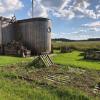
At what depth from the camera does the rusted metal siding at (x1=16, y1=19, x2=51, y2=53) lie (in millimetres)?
20062

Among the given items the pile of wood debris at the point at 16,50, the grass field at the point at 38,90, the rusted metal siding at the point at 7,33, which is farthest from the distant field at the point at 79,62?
the rusted metal siding at the point at 7,33

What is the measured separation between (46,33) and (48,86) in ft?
41.8

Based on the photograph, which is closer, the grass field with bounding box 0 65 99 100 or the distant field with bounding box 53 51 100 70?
the grass field with bounding box 0 65 99 100

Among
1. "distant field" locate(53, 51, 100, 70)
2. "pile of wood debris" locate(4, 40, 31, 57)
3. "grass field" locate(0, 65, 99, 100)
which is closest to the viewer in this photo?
"grass field" locate(0, 65, 99, 100)

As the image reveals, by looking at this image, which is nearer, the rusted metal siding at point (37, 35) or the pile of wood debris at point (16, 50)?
the pile of wood debris at point (16, 50)

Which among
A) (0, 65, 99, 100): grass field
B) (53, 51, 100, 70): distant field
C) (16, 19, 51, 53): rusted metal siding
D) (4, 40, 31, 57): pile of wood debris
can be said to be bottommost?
(0, 65, 99, 100): grass field

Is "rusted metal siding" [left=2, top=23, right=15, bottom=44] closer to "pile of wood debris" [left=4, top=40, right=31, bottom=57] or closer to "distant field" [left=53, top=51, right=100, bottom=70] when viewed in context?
"pile of wood debris" [left=4, top=40, right=31, bottom=57]

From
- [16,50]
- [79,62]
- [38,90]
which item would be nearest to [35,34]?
[16,50]

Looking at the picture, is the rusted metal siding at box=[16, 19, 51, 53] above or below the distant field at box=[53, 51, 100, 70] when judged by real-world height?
above

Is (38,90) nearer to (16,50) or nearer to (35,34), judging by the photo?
(16,50)

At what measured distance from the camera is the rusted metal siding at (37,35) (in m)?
20.1

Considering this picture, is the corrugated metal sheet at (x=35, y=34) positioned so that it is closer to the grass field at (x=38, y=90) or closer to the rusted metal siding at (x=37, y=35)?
the rusted metal siding at (x=37, y=35)

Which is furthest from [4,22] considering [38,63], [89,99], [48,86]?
[89,99]

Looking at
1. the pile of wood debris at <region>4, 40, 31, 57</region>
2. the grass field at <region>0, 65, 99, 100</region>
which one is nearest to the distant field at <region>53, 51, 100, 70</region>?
the pile of wood debris at <region>4, 40, 31, 57</region>
